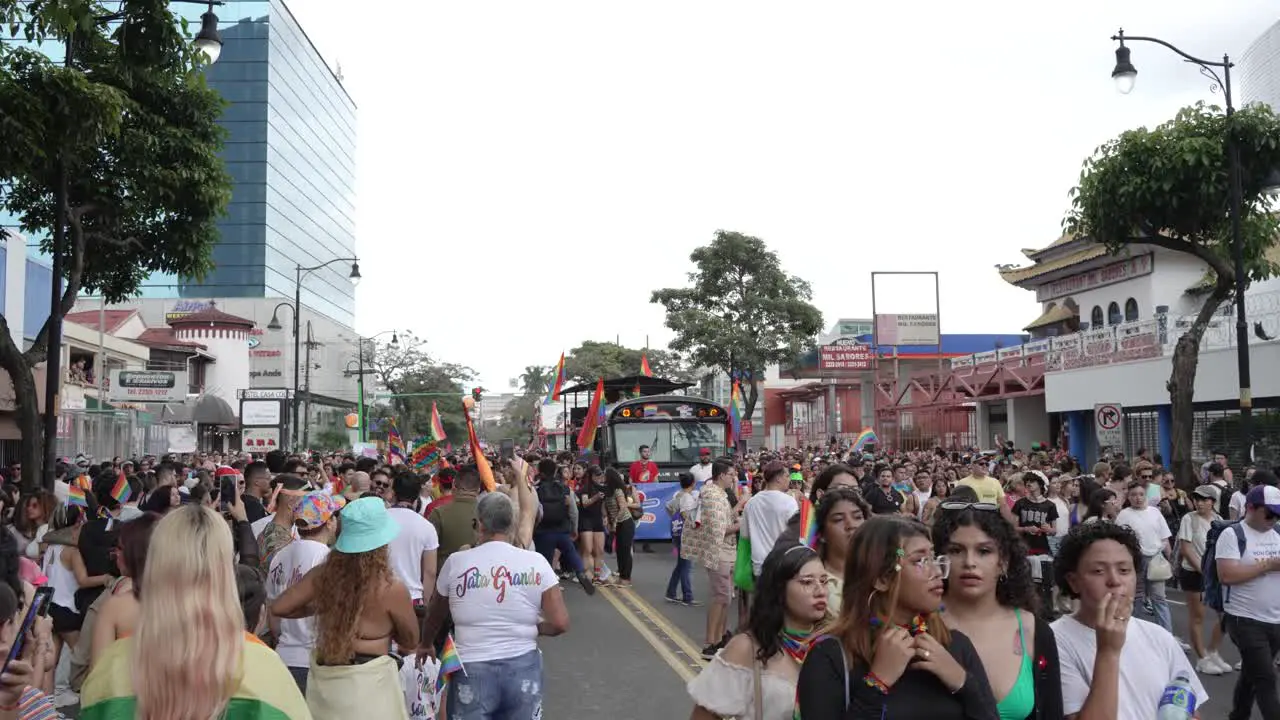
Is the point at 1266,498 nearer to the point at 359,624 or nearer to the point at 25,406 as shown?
the point at 359,624

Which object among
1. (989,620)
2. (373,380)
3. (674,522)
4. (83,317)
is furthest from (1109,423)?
(373,380)

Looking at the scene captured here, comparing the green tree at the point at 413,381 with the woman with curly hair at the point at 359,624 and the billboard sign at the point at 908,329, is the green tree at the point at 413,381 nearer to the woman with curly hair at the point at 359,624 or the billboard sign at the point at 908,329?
the billboard sign at the point at 908,329

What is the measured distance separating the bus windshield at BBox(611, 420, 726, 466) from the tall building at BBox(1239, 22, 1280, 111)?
22.2 meters

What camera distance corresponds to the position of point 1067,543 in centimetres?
411

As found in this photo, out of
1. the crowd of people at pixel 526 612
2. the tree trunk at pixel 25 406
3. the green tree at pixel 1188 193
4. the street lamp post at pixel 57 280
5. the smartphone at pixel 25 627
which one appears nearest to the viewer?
the crowd of people at pixel 526 612

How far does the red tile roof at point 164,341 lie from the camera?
2443 inches

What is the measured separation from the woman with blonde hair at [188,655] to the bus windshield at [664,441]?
2156cm

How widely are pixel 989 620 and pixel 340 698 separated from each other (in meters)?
2.57

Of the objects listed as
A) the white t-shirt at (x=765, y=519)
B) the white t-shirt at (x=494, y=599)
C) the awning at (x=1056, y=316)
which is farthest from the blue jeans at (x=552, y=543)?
the awning at (x=1056, y=316)

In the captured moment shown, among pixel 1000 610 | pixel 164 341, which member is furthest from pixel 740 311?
pixel 1000 610

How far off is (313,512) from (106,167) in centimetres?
1185

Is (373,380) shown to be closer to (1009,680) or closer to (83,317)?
(83,317)

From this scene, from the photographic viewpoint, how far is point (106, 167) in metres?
16.1

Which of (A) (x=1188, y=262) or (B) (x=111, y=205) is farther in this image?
(A) (x=1188, y=262)
